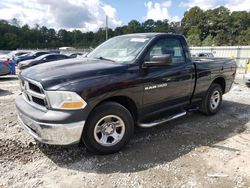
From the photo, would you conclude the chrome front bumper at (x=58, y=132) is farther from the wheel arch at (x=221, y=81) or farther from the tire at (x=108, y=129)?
the wheel arch at (x=221, y=81)

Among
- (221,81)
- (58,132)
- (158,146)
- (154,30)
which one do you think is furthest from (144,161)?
(154,30)

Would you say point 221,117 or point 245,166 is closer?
point 245,166

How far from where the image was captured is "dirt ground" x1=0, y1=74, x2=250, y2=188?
315 centimetres

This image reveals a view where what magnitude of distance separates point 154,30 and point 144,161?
6516 centimetres

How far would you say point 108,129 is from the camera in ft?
12.2

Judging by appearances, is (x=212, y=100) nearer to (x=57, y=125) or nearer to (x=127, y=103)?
(x=127, y=103)

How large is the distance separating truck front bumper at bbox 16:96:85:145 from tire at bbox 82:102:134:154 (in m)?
0.22

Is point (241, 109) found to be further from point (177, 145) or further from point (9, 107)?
point (9, 107)

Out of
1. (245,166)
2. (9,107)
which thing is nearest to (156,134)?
(245,166)

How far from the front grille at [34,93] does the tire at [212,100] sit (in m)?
3.75

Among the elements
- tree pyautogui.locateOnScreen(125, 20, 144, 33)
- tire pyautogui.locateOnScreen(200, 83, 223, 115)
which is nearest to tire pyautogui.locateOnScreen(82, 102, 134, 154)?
tire pyautogui.locateOnScreen(200, 83, 223, 115)

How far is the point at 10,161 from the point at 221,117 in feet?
15.2

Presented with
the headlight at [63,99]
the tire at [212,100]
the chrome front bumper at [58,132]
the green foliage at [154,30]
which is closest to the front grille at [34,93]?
the headlight at [63,99]

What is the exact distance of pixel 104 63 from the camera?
403 centimetres
